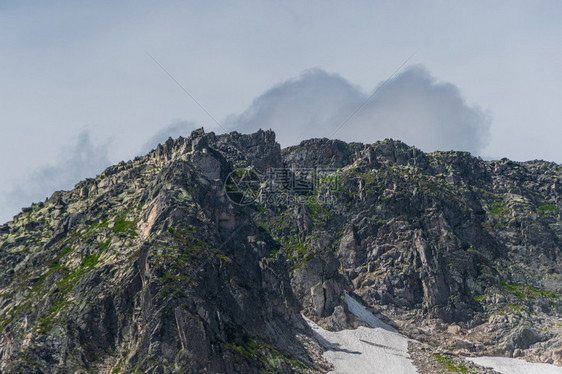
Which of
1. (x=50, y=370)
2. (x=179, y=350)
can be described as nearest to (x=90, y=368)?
(x=50, y=370)

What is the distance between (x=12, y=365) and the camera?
194125 mm

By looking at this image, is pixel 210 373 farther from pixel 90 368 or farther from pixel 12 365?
pixel 12 365

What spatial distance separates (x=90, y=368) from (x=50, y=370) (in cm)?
1097

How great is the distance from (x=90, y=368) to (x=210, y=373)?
113 feet

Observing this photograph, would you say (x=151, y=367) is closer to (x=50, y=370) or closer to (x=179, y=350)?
(x=179, y=350)

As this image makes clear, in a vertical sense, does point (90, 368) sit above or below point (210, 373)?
above

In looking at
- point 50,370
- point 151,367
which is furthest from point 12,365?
point 151,367

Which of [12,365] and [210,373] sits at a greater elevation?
[12,365]

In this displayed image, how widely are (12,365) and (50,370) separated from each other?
1052 centimetres

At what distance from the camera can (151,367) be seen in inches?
7613

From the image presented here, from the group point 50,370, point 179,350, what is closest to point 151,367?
point 179,350

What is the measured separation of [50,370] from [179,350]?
1440 inches

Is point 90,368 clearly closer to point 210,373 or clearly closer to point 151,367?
point 151,367

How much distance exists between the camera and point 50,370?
641 ft
